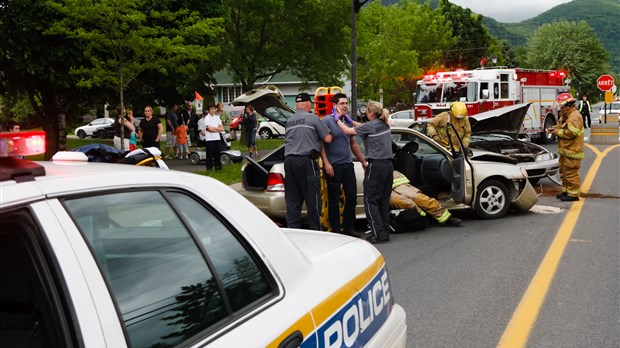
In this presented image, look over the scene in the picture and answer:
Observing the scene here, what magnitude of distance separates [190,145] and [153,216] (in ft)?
87.8

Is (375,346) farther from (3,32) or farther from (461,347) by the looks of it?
(3,32)

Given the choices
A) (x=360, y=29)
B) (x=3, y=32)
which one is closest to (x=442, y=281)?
(x=3, y=32)

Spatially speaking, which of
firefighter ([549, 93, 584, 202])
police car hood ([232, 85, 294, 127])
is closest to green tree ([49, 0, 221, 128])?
police car hood ([232, 85, 294, 127])

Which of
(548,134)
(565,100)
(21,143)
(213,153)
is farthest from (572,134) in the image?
(548,134)

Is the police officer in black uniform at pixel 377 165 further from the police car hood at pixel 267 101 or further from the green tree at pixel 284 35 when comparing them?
the green tree at pixel 284 35

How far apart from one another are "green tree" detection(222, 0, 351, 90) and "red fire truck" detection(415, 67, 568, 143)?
608 centimetres

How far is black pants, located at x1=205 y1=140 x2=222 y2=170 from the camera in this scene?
16.5 m

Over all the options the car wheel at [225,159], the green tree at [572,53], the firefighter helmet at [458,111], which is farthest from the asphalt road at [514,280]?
the green tree at [572,53]

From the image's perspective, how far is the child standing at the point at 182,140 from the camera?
20.5 metres

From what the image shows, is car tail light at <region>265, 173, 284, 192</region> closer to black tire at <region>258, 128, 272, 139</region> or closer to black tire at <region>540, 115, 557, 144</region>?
black tire at <region>540, 115, 557, 144</region>

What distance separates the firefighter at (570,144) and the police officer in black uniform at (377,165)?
4.32 metres

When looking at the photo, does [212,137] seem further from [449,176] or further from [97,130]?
[97,130]

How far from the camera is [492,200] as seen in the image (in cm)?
964

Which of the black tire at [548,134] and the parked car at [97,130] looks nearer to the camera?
the black tire at [548,134]
